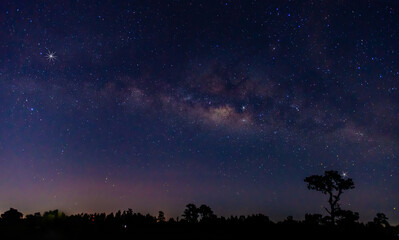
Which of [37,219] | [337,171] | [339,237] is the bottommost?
[339,237]

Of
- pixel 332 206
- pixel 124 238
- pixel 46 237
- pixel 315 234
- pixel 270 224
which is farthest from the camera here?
pixel 332 206

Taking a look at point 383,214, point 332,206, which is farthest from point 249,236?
point 383,214

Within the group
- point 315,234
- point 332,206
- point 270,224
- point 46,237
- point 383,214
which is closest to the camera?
point 46,237

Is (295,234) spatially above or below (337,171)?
below

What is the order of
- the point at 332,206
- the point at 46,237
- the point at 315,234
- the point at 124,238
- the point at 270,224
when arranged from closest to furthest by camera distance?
the point at 46,237 < the point at 124,238 < the point at 315,234 < the point at 270,224 < the point at 332,206

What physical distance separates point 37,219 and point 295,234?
40.4 ft

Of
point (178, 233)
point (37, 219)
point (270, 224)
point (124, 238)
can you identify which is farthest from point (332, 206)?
point (37, 219)

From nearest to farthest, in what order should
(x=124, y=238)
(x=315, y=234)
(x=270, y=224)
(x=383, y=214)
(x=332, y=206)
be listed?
(x=124, y=238) < (x=315, y=234) < (x=270, y=224) < (x=332, y=206) < (x=383, y=214)

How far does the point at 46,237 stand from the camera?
36.5ft

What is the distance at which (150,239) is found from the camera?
12055 millimetres

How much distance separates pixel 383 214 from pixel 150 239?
48896 mm

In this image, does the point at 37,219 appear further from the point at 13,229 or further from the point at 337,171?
the point at 337,171

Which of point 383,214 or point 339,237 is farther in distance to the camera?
point 383,214

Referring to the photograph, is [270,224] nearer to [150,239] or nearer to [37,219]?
[150,239]
